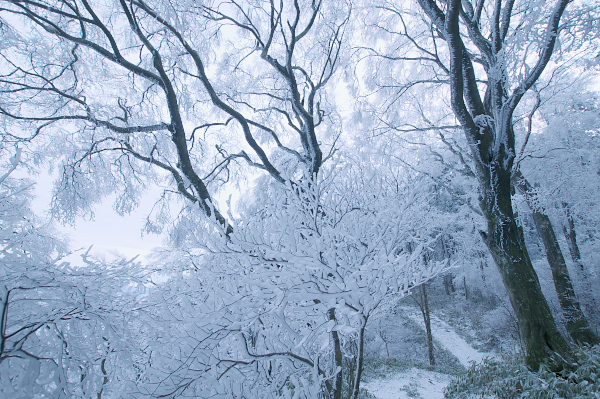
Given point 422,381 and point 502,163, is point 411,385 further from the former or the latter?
point 502,163

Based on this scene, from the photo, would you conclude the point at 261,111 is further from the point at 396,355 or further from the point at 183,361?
the point at 396,355

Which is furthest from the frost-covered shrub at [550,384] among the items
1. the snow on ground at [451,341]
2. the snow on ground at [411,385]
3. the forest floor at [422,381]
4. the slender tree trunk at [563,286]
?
the snow on ground at [451,341]

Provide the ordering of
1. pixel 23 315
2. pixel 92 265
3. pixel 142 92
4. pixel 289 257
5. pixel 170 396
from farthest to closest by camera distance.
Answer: pixel 142 92, pixel 92 265, pixel 23 315, pixel 170 396, pixel 289 257

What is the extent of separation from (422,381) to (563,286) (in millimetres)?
4912

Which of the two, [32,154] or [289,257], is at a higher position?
[32,154]

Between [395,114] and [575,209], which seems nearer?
[395,114]

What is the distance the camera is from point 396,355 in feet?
40.2

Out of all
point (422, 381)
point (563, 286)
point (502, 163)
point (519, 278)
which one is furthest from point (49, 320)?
point (422, 381)

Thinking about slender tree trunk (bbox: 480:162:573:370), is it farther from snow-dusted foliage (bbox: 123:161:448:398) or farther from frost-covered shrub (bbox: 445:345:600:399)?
snow-dusted foliage (bbox: 123:161:448:398)

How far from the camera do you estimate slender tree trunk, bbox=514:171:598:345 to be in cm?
591

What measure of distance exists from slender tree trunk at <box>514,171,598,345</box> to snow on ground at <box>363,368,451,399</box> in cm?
349

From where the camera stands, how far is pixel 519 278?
3.62 m

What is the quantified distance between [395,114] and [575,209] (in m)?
6.15

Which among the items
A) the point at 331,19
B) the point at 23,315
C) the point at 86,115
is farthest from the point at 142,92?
the point at 23,315
